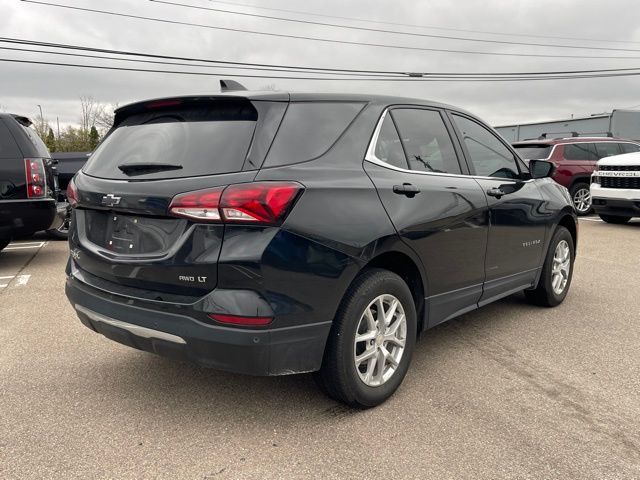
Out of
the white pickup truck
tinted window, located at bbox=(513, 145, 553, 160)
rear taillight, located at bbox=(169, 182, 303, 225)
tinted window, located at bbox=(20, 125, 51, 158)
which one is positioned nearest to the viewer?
rear taillight, located at bbox=(169, 182, 303, 225)

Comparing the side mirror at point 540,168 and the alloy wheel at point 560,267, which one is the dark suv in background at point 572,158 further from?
the side mirror at point 540,168

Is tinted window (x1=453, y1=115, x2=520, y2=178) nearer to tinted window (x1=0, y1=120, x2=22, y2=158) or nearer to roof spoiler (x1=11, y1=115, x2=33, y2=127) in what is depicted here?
tinted window (x1=0, y1=120, x2=22, y2=158)

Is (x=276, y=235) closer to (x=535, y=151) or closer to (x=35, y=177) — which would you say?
(x=35, y=177)

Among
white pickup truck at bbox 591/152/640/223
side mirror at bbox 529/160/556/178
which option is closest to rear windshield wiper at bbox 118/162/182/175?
side mirror at bbox 529/160/556/178

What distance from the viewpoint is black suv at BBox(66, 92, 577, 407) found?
2406 millimetres

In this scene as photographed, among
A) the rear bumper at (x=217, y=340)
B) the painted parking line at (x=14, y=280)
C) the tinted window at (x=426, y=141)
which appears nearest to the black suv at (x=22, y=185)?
the painted parking line at (x=14, y=280)

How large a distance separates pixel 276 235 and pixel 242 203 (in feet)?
0.67

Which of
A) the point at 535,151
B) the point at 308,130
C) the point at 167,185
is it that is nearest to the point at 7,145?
the point at 167,185

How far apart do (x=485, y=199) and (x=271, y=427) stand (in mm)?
2121

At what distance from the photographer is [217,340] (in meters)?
2.41

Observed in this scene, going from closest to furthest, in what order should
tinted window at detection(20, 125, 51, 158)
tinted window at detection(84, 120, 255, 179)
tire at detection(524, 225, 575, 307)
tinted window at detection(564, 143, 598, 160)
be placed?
tinted window at detection(84, 120, 255, 179) → tire at detection(524, 225, 575, 307) → tinted window at detection(20, 125, 51, 158) → tinted window at detection(564, 143, 598, 160)

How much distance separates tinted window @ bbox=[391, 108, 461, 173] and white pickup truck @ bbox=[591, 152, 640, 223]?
840 cm

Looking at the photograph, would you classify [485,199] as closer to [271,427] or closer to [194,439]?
[271,427]

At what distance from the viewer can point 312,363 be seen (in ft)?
8.56
